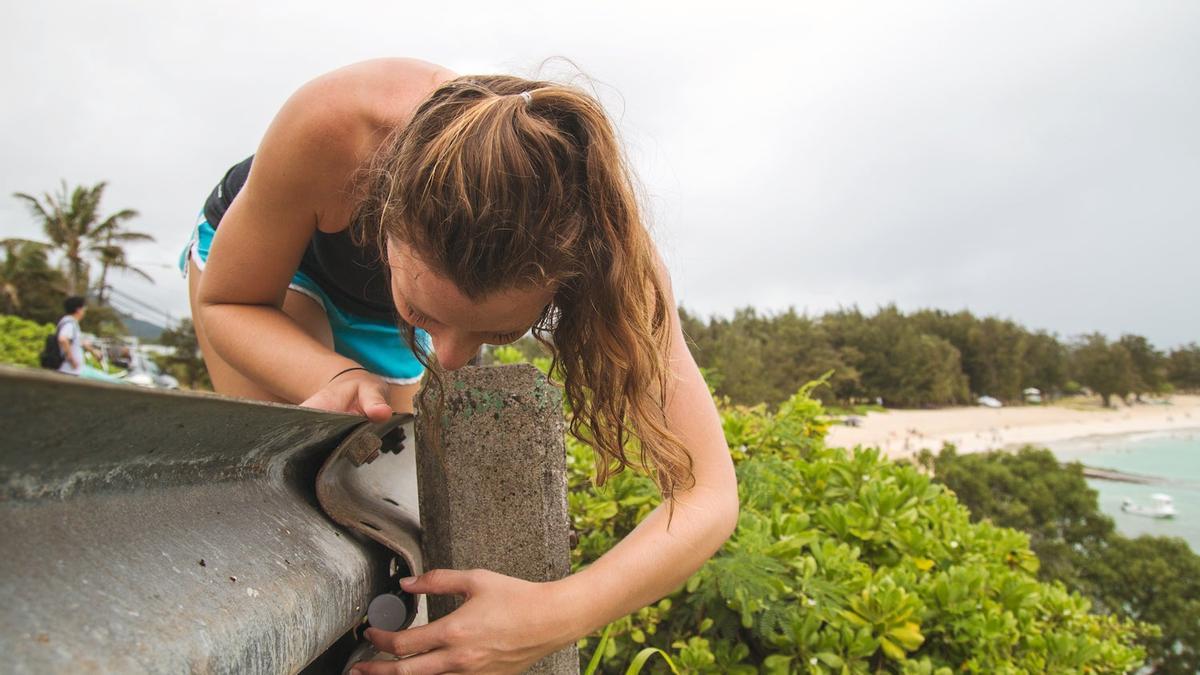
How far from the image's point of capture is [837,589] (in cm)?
243

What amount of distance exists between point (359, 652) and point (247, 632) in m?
0.53

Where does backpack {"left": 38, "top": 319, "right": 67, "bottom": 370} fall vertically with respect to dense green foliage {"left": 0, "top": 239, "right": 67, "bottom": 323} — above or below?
below

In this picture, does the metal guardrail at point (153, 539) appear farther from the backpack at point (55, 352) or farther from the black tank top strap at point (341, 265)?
the backpack at point (55, 352)

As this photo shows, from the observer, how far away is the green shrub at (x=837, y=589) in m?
2.32

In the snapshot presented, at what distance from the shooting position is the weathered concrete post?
4.83 feet

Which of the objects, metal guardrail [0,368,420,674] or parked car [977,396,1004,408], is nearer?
metal guardrail [0,368,420,674]

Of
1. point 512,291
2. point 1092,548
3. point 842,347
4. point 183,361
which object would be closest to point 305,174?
point 512,291

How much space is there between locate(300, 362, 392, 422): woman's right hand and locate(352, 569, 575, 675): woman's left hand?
0.29m

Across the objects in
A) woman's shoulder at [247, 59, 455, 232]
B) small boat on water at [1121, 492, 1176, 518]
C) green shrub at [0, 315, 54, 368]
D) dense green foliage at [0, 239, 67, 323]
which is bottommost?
small boat on water at [1121, 492, 1176, 518]

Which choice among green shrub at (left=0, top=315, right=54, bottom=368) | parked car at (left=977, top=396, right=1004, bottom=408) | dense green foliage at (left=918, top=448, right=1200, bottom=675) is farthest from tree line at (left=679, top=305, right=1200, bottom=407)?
green shrub at (left=0, top=315, right=54, bottom=368)

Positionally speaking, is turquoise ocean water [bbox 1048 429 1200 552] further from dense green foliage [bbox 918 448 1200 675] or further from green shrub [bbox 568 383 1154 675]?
green shrub [bbox 568 383 1154 675]

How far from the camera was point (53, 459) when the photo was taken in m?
0.53

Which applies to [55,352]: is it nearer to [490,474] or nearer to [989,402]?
[490,474]

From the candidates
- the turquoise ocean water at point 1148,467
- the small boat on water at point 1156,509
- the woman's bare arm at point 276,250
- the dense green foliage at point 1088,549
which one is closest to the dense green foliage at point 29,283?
the dense green foliage at point 1088,549
